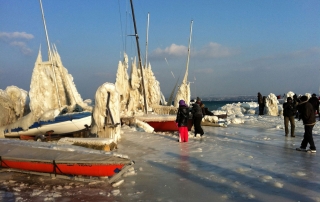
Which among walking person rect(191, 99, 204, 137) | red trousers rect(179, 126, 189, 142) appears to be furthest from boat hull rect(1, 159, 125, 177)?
walking person rect(191, 99, 204, 137)

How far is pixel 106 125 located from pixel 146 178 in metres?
4.34

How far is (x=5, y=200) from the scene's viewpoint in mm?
5141

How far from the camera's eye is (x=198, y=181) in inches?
238

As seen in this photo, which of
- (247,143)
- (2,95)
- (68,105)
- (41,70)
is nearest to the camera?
(247,143)

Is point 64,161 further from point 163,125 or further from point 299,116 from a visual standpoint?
point 163,125

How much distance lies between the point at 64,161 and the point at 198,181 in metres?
2.81

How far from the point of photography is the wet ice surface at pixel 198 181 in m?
5.23

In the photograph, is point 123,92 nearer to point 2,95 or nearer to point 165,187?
point 2,95

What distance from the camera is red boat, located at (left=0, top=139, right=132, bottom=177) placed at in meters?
6.12

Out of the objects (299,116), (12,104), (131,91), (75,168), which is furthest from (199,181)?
(131,91)

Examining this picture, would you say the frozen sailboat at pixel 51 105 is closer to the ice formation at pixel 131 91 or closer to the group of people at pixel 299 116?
the group of people at pixel 299 116

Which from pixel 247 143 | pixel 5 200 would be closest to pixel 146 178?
pixel 5 200

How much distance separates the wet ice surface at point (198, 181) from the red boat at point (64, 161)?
0.81ft

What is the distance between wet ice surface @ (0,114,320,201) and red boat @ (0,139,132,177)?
0.81ft
